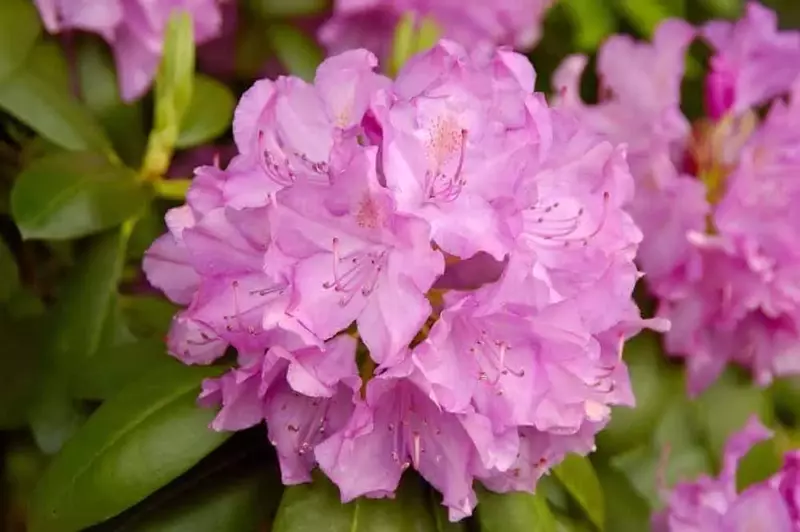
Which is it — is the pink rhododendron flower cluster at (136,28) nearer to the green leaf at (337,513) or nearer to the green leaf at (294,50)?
the green leaf at (294,50)

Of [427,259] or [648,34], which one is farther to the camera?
[648,34]

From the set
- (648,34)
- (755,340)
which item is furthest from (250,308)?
(648,34)

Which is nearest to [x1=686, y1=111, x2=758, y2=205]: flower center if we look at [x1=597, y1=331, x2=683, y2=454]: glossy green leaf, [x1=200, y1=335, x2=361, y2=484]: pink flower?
[x1=597, y1=331, x2=683, y2=454]: glossy green leaf

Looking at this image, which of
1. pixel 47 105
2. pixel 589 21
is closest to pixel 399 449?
pixel 47 105

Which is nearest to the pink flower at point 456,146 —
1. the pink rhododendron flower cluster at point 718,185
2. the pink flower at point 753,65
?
the pink rhododendron flower cluster at point 718,185

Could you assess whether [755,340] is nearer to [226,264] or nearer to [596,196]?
[596,196]

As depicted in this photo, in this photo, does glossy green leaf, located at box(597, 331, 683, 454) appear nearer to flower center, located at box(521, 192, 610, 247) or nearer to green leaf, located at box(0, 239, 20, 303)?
flower center, located at box(521, 192, 610, 247)
